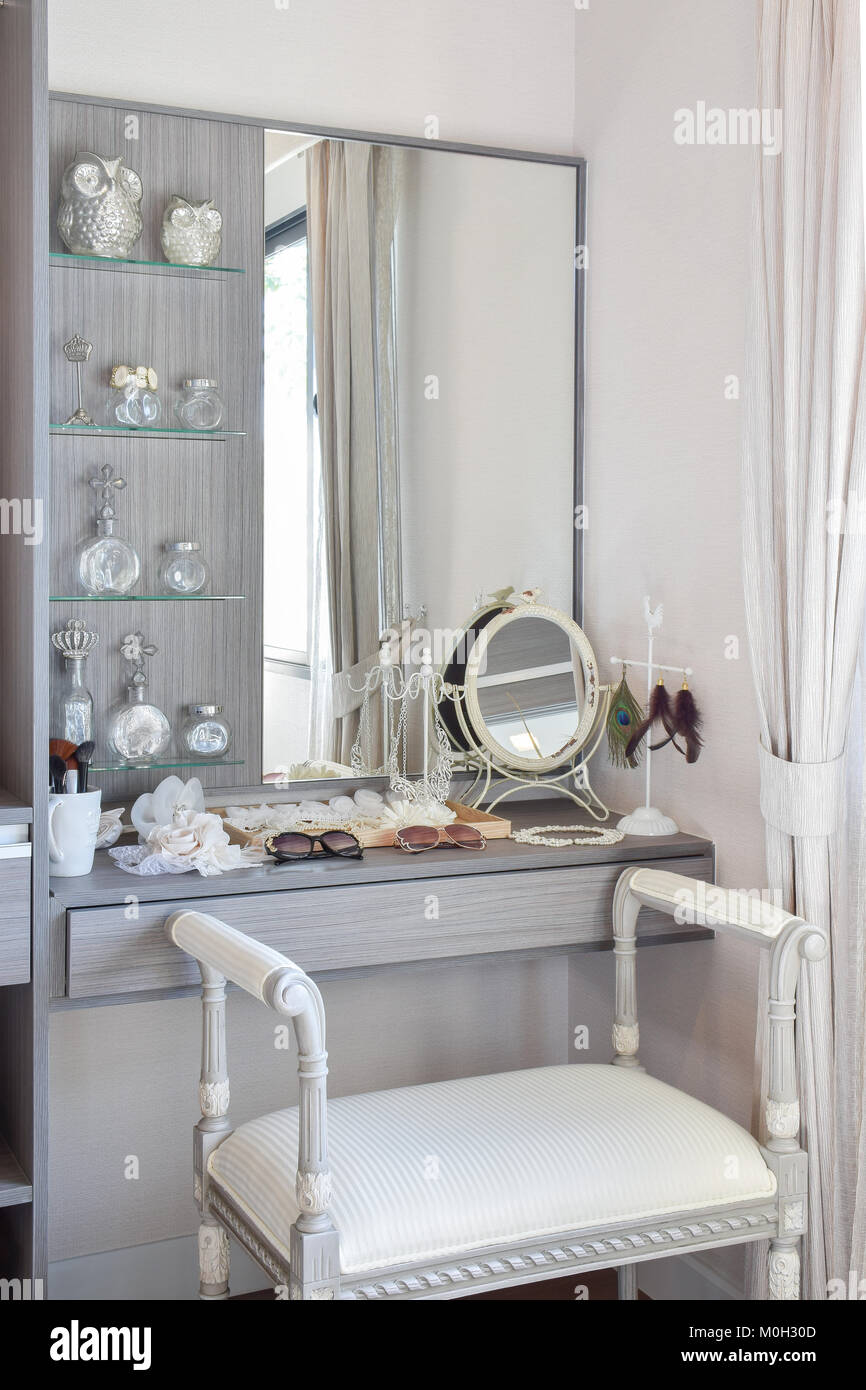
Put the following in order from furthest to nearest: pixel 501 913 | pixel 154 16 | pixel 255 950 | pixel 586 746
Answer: pixel 586 746 < pixel 154 16 < pixel 501 913 < pixel 255 950

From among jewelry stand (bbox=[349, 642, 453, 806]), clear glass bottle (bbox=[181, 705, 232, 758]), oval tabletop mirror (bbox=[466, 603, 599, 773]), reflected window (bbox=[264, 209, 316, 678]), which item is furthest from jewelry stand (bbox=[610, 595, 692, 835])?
clear glass bottle (bbox=[181, 705, 232, 758])

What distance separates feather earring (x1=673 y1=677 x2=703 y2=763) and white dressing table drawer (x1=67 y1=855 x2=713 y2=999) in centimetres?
19

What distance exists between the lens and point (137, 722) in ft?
7.28

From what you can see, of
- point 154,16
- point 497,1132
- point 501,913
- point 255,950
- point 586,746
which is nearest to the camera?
point 255,950

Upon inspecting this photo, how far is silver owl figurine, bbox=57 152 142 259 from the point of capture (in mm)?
2113

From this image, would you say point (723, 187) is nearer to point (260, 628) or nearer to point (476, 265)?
point (476, 265)

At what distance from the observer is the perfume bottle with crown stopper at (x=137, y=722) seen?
221 cm

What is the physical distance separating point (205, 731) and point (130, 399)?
1.90 feet

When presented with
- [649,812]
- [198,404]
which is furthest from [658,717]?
[198,404]

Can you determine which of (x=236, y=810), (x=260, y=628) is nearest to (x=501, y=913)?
(x=236, y=810)

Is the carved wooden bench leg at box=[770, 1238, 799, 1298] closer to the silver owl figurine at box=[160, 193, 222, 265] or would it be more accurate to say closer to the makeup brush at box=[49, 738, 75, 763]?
the makeup brush at box=[49, 738, 75, 763]

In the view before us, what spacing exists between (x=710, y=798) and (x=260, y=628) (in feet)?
2.78

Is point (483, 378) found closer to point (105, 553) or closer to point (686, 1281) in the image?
point (105, 553)

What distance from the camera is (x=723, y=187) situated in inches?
85.9
